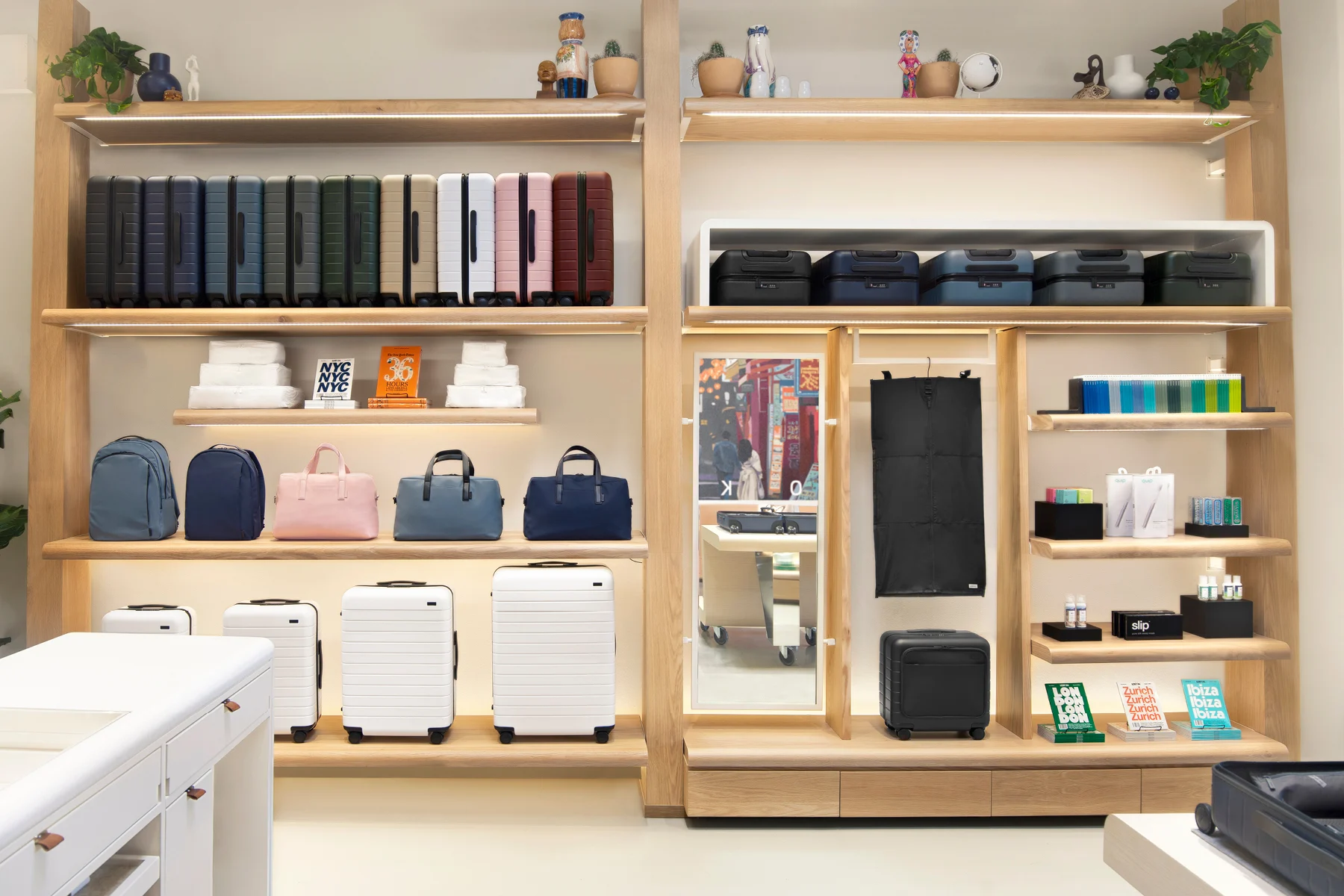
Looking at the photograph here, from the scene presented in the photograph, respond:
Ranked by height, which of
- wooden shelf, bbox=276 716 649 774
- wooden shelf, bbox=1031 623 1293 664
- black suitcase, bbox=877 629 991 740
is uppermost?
wooden shelf, bbox=1031 623 1293 664

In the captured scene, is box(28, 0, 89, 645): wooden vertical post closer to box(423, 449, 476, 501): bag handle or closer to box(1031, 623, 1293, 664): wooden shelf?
box(423, 449, 476, 501): bag handle

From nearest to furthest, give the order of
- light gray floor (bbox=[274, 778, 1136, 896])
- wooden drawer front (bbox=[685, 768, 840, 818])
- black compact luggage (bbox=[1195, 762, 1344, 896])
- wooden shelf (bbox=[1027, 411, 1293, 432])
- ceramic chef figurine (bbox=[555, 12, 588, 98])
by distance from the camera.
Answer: black compact luggage (bbox=[1195, 762, 1344, 896]) → light gray floor (bbox=[274, 778, 1136, 896]) → wooden drawer front (bbox=[685, 768, 840, 818]) → wooden shelf (bbox=[1027, 411, 1293, 432]) → ceramic chef figurine (bbox=[555, 12, 588, 98])

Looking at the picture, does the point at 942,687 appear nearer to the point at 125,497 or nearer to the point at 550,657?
the point at 550,657

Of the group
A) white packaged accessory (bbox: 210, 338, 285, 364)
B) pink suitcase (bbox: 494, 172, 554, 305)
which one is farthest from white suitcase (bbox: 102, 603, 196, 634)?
pink suitcase (bbox: 494, 172, 554, 305)

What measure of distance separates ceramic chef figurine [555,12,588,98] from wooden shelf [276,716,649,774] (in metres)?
2.45

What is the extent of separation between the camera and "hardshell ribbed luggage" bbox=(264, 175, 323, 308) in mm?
3211

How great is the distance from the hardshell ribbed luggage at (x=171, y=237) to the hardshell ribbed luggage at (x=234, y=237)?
52mm

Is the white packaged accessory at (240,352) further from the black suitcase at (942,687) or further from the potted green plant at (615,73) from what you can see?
the black suitcase at (942,687)

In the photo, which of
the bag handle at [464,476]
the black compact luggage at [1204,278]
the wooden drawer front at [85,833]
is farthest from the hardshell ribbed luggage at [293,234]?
the black compact luggage at [1204,278]

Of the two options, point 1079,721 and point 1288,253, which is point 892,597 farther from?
point 1288,253

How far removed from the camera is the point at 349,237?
10.6 ft

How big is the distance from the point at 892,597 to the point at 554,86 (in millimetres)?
2456

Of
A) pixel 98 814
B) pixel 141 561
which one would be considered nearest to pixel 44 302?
pixel 141 561

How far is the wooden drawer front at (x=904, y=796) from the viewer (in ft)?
10.2
